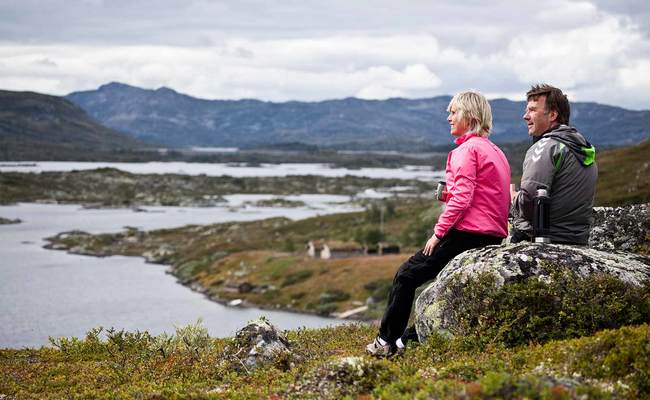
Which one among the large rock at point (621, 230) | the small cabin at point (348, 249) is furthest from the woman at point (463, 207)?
the small cabin at point (348, 249)

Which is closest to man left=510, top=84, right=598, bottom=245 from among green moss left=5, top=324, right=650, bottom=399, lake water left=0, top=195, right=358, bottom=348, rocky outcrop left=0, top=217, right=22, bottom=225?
green moss left=5, top=324, right=650, bottom=399

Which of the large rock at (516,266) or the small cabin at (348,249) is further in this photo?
the small cabin at (348,249)

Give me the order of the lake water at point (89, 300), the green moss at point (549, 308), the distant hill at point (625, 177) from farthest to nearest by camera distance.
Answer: the lake water at point (89, 300) → the distant hill at point (625, 177) → the green moss at point (549, 308)

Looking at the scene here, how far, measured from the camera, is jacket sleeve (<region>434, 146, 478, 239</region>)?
1052 cm

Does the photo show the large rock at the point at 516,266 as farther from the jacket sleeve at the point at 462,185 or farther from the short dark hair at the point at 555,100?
the short dark hair at the point at 555,100

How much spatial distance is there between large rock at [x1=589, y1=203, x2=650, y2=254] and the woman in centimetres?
393

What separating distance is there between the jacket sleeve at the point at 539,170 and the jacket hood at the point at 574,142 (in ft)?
0.47

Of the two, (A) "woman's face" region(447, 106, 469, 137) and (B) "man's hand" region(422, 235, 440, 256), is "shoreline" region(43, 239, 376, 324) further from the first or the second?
(A) "woman's face" region(447, 106, 469, 137)

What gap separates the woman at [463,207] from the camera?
10578 millimetres

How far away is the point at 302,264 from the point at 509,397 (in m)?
106

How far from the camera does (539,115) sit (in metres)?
11.3

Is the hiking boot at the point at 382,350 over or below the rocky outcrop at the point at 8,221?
over

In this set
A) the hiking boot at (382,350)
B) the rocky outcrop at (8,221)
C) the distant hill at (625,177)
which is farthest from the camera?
the rocky outcrop at (8,221)

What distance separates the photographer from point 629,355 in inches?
317
